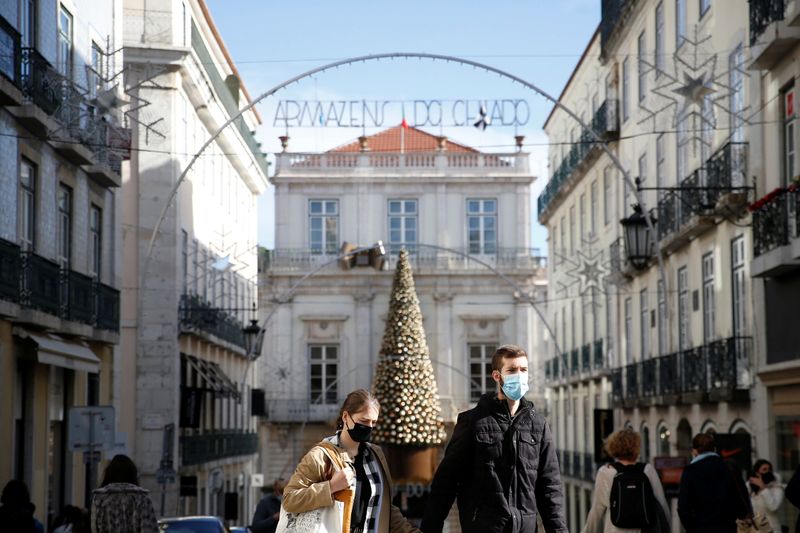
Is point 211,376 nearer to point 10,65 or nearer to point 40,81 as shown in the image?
point 40,81

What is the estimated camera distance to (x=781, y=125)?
24734 millimetres

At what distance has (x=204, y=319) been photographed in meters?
42.3

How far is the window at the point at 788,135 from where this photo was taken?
2419 centimetres

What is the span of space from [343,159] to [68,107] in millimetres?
43870

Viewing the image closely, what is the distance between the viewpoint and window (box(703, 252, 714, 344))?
103 ft

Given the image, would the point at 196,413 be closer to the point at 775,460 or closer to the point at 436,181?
the point at 775,460

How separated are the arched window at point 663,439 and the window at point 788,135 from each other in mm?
12144

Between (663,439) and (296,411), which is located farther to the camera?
(296,411)

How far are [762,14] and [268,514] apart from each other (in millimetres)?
Answer: 10764

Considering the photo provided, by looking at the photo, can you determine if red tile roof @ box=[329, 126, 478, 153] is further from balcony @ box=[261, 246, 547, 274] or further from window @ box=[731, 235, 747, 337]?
window @ box=[731, 235, 747, 337]

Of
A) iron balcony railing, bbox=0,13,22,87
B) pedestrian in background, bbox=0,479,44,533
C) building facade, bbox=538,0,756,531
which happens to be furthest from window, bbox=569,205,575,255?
pedestrian in background, bbox=0,479,44,533

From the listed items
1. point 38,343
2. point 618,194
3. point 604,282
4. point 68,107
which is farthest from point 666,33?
point 38,343

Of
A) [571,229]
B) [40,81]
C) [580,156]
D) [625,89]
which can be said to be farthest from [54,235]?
[571,229]

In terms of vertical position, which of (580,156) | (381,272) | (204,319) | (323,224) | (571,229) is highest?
(323,224)
